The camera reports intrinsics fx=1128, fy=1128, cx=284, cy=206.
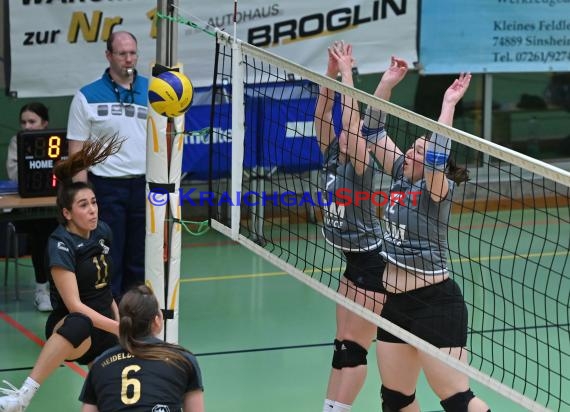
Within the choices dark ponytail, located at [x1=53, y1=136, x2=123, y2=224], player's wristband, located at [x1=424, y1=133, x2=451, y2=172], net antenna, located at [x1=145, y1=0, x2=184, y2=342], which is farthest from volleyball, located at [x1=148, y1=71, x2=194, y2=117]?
player's wristband, located at [x1=424, y1=133, x2=451, y2=172]

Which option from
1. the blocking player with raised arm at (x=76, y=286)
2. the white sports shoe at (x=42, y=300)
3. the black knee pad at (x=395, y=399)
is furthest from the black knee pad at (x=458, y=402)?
the white sports shoe at (x=42, y=300)

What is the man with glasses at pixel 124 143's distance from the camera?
848cm

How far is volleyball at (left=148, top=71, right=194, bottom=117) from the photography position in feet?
19.8

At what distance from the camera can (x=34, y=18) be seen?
11.3m

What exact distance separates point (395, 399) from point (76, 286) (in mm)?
1907

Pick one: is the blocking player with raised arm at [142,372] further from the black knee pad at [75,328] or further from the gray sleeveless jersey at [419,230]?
the black knee pad at [75,328]

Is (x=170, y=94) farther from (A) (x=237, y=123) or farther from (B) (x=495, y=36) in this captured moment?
(B) (x=495, y=36)

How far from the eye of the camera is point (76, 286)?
6398 mm

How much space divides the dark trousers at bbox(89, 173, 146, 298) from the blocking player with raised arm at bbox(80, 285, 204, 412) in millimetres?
3771

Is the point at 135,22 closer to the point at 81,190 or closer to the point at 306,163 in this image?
the point at 306,163

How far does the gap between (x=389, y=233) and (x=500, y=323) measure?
367 cm

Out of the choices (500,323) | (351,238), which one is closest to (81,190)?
(351,238)

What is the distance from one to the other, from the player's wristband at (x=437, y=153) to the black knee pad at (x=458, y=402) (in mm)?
1148

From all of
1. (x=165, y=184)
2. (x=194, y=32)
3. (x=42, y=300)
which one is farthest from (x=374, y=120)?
(x=194, y=32)
